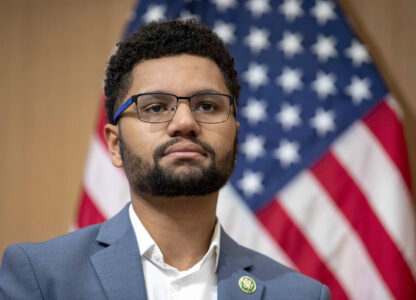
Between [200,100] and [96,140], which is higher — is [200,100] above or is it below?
below

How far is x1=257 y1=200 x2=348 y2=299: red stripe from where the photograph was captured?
7.62 ft

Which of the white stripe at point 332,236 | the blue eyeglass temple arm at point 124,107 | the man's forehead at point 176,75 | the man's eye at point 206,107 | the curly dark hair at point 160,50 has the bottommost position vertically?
the white stripe at point 332,236

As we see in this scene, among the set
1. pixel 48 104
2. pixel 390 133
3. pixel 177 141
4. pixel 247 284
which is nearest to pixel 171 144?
pixel 177 141

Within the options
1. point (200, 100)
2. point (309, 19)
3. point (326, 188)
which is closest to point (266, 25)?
point (309, 19)

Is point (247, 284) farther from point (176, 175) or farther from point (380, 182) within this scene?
point (380, 182)

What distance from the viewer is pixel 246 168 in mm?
2430

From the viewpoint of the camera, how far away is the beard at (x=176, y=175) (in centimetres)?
128

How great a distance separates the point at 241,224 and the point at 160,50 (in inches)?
46.9

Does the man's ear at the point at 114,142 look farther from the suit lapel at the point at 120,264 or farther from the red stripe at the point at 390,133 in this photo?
the red stripe at the point at 390,133

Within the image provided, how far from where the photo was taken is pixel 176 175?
1.28 meters

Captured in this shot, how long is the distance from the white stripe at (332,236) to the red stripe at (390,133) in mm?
355

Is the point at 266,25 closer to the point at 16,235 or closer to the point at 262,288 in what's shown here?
the point at 262,288

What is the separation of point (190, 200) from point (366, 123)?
132cm

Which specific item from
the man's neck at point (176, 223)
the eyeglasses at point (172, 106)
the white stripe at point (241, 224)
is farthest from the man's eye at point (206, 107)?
the white stripe at point (241, 224)
